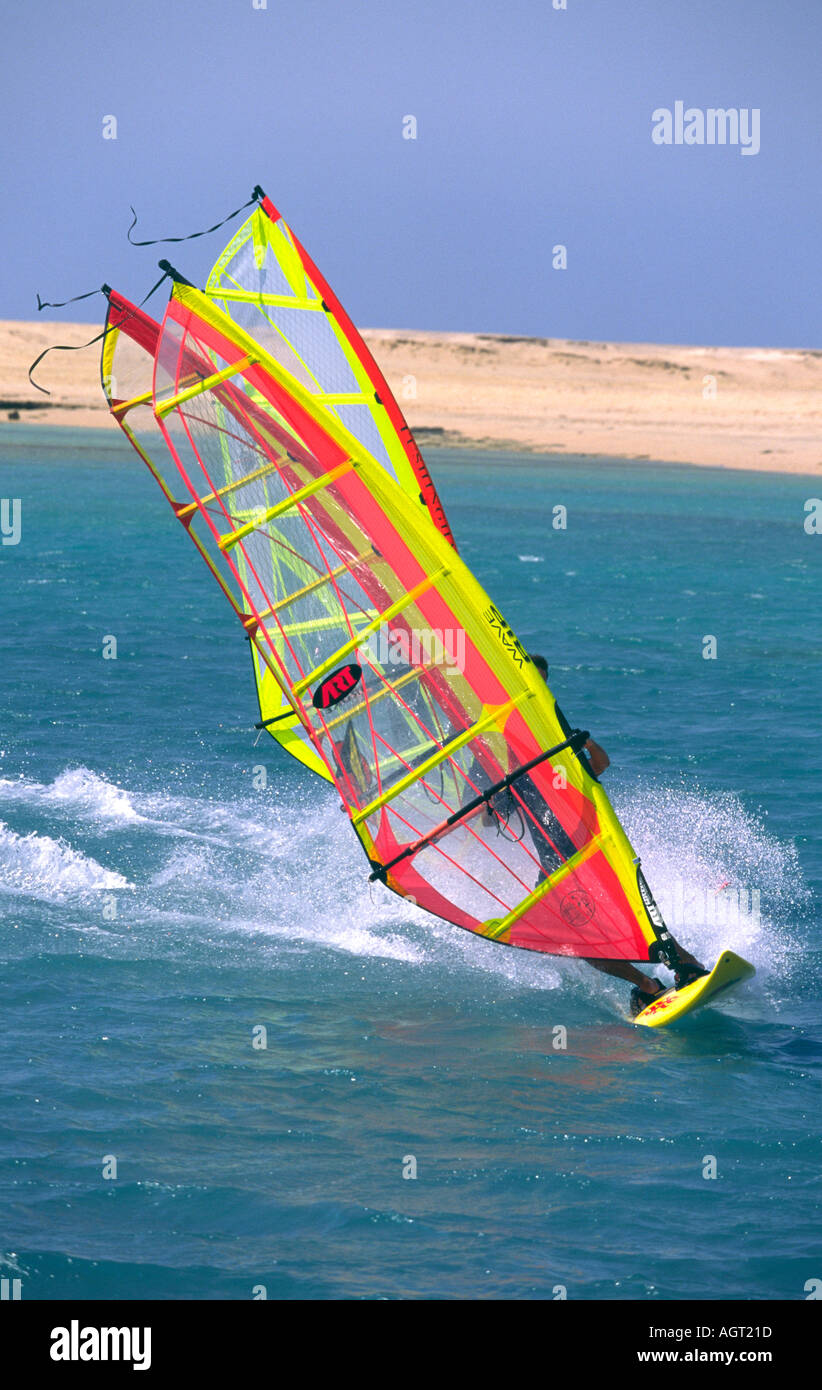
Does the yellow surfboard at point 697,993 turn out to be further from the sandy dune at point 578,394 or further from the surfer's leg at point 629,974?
the sandy dune at point 578,394

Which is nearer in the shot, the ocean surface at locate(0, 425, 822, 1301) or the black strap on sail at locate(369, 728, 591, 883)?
the ocean surface at locate(0, 425, 822, 1301)

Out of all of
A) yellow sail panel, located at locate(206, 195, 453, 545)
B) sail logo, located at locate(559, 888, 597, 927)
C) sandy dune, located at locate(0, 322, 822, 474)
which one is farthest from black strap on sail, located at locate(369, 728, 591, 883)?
sandy dune, located at locate(0, 322, 822, 474)

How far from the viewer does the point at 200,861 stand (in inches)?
465

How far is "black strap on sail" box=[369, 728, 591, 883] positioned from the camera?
890 cm

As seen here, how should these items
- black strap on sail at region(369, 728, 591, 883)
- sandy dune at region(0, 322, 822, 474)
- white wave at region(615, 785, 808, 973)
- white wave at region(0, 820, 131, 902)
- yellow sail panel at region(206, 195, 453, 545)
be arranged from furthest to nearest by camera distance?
sandy dune at region(0, 322, 822, 474) < white wave at region(0, 820, 131, 902) < white wave at region(615, 785, 808, 973) < yellow sail panel at region(206, 195, 453, 545) < black strap on sail at region(369, 728, 591, 883)

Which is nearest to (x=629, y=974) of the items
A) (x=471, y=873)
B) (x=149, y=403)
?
(x=471, y=873)

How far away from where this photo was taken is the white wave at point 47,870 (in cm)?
1110

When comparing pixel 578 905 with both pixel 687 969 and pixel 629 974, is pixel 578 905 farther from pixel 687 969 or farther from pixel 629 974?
→ pixel 687 969

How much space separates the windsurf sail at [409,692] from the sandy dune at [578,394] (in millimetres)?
62744

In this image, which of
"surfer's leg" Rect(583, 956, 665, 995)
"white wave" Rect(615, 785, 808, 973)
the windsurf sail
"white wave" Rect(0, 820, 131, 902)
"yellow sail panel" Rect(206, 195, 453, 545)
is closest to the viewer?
the windsurf sail

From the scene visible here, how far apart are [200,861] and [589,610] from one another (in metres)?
15.4

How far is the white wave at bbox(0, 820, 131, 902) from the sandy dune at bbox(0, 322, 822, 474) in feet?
202

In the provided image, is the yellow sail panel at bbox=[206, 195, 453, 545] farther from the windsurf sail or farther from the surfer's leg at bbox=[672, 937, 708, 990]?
the surfer's leg at bbox=[672, 937, 708, 990]
